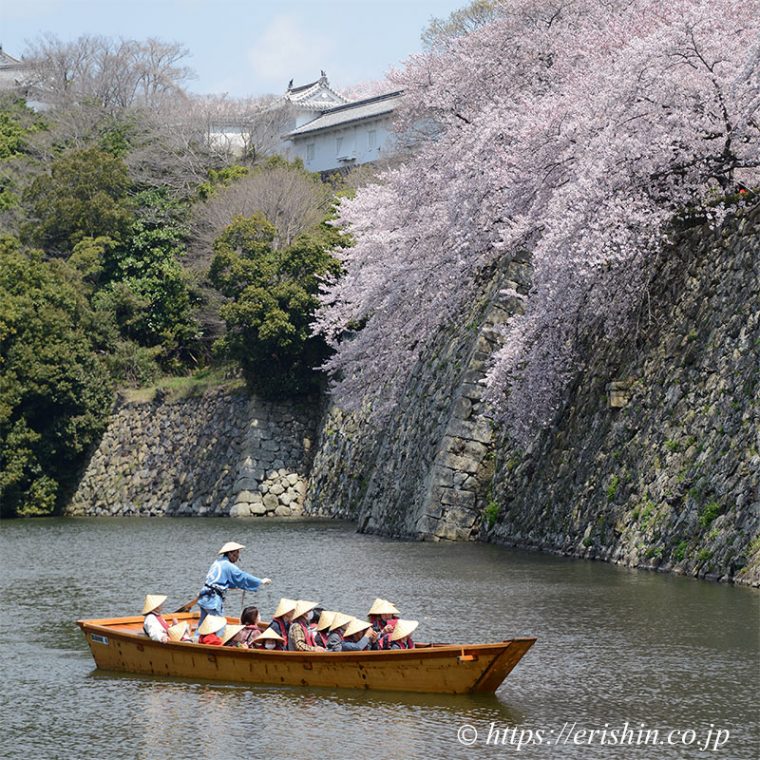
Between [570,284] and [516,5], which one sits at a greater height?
[516,5]

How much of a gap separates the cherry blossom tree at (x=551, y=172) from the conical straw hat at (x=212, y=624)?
38.2 ft

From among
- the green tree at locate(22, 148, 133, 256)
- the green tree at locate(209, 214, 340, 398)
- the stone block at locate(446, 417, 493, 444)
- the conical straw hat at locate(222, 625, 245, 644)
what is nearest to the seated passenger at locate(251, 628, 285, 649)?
the conical straw hat at locate(222, 625, 245, 644)

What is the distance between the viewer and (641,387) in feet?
91.3

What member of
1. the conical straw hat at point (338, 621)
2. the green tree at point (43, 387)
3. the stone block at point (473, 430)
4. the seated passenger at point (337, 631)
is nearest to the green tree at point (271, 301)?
the green tree at point (43, 387)

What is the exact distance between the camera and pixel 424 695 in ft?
53.1

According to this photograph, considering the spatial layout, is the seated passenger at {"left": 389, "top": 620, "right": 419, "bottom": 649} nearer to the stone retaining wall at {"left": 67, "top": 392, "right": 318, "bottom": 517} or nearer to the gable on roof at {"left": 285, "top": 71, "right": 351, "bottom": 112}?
the stone retaining wall at {"left": 67, "top": 392, "right": 318, "bottom": 517}

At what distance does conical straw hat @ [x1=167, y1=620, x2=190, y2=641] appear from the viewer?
1877cm

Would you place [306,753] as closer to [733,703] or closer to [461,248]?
[733,703]

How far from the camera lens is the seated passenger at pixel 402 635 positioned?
1666cm

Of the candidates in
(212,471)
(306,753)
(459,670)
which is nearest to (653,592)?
(459,670)

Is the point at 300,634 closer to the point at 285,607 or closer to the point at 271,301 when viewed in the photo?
the point at 285,607

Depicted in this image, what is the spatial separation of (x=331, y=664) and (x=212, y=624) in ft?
7.36

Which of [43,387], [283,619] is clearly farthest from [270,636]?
[43,387]

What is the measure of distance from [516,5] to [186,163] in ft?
97.5
